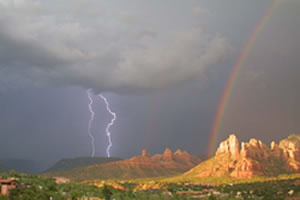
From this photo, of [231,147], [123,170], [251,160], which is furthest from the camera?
[123,170]

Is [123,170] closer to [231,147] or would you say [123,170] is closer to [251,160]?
[231,147]

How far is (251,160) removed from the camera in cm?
13812

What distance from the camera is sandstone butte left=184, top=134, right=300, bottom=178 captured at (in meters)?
134

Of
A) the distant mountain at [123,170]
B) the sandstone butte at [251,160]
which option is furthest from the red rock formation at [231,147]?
the distant mountain at [123,170]

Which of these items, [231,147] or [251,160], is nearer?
[251,160]

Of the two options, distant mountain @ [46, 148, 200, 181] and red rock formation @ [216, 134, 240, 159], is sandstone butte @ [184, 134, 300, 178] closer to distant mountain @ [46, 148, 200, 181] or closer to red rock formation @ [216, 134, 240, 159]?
red rock formation @ [216, 134, 240, 159]

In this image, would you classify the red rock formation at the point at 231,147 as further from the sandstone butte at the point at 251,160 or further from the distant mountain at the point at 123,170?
the distant mountain at the point at 123,170

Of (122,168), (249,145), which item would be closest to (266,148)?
(249,145)

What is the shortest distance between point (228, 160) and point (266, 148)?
80.1 ft

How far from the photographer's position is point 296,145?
531ft

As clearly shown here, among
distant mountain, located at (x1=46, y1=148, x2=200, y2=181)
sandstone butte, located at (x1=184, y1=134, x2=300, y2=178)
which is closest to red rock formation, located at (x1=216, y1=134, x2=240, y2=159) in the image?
sandstone butte, located at (x1=184, y1=134, x2=300, y2=178)

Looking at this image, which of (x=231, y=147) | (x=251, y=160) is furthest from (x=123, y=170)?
(x=251, y=160)

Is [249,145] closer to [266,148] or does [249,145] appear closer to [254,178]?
[266,148]

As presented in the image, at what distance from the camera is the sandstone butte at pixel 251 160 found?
13389cm
